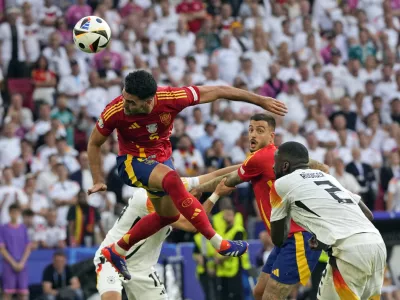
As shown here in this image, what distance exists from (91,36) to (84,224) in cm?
681

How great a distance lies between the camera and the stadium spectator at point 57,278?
692 inches

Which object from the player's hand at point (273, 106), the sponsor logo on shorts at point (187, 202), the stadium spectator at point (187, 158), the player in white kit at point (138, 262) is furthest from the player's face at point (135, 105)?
the stadium spectator at point (187, 158)

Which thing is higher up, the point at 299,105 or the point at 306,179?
the point at 299,105

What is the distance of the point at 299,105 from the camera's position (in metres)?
23.1

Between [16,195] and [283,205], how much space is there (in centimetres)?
932

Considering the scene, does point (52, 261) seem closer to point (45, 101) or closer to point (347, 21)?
point (45, 101)

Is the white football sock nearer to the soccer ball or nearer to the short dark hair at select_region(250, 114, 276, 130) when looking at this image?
the short dark hair at select_region(250, 114, 276, 130)

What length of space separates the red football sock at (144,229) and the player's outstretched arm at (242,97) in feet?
4.76

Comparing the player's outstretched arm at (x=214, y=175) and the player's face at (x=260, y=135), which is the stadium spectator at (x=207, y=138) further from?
the player's face at (x=260, y=135)

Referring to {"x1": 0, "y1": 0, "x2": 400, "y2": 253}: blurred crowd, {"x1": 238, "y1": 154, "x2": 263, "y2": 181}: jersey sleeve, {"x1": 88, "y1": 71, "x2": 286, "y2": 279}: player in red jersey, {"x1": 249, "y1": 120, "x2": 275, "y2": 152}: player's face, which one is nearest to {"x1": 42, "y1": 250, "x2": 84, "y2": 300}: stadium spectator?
{"x1": 0, "y1": 0, "x2": 400, "y2": 253}: blurred crowd

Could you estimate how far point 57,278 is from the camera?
17.8 metres

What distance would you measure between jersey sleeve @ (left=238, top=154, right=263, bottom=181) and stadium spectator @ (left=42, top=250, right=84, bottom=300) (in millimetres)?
6277

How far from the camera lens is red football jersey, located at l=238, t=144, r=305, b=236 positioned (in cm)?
1205

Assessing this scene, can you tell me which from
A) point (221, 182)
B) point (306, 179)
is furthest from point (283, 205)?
point (221, 182)
